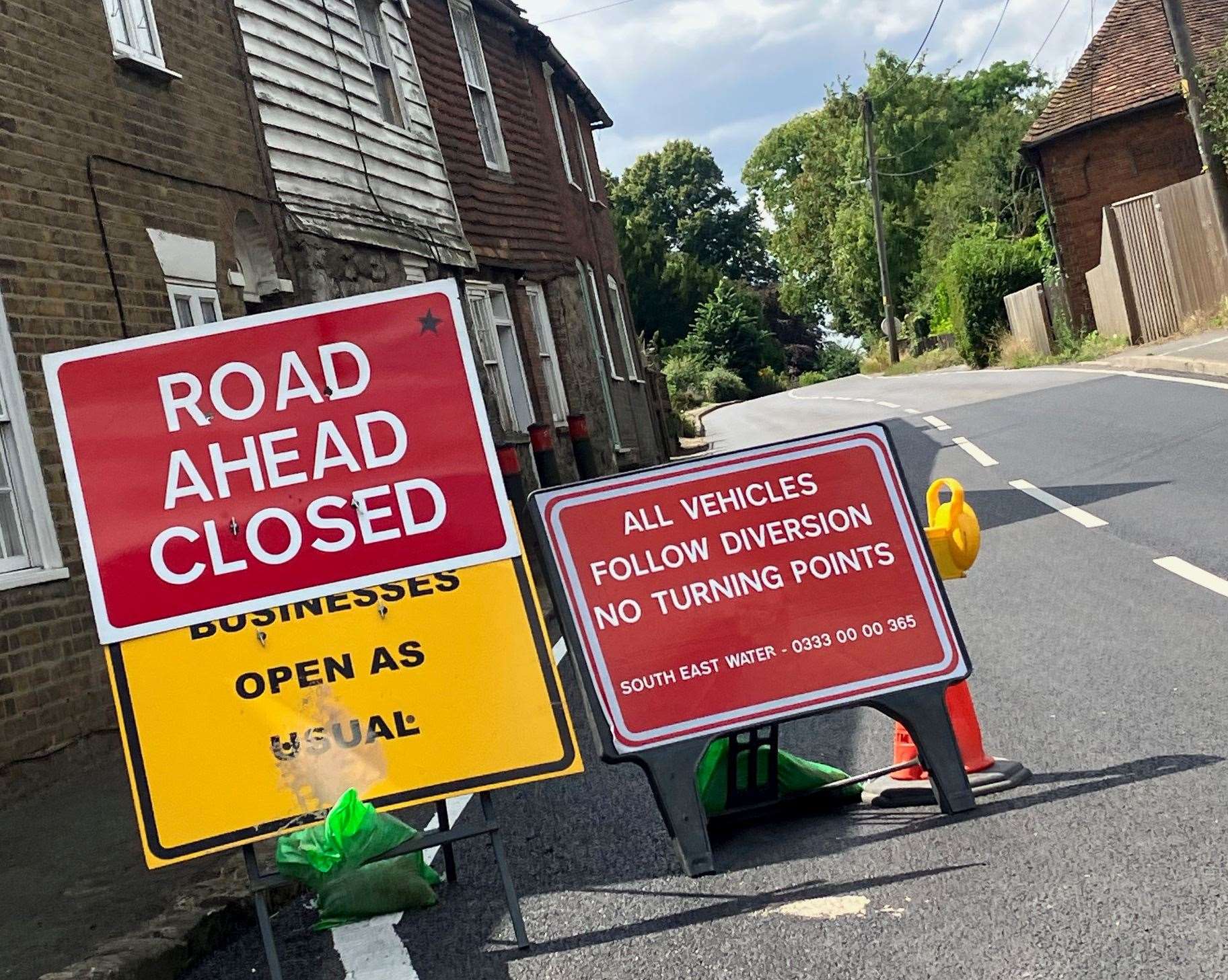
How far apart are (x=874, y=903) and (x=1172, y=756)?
4.54ft

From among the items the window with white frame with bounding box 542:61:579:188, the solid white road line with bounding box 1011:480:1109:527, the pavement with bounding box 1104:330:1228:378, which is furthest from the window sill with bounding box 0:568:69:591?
the window with white frame with bounding box 542:61:579:188

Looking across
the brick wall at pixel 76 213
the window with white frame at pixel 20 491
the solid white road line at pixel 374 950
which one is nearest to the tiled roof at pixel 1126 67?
the brick wall at pixel 76 213

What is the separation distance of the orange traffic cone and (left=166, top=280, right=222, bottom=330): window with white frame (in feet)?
20.8

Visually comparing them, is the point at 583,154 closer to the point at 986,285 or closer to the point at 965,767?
the point at 986,285

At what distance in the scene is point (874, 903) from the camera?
4039 mm

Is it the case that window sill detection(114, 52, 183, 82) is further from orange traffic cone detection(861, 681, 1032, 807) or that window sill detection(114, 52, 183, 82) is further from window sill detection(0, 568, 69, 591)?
orange traffic cone detection(861, 681, 1032, 807)

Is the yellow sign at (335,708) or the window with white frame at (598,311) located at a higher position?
the window with white frame at (598,311)

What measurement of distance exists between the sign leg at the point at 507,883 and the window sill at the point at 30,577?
408 centimetres

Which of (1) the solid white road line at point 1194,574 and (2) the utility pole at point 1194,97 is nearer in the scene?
(1) the solid white road line at point 1194,574

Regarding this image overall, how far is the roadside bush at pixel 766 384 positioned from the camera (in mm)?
71438

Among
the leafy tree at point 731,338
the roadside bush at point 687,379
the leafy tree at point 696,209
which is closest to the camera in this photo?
the roadside bush at point 687,379

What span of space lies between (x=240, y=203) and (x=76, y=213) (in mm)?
2660

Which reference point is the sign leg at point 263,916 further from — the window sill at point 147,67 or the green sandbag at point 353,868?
the window sill at point 147,67

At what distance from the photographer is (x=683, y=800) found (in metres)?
4.75
